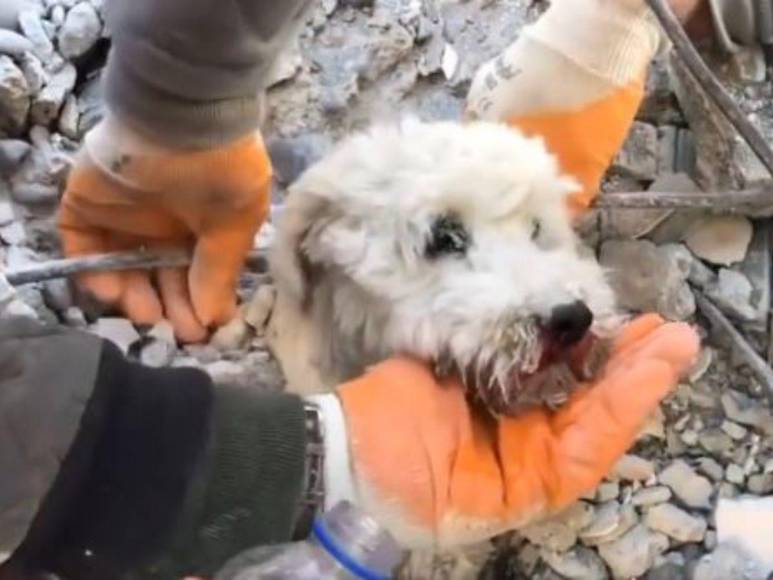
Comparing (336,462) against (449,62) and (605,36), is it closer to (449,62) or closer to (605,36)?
(605,36)

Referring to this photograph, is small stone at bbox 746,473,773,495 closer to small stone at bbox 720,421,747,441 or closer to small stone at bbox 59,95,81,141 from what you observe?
small stone at bbox 720,421,747,441

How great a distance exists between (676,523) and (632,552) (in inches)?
1.9

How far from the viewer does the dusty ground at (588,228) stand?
148 cm

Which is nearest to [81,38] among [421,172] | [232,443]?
[421,172]

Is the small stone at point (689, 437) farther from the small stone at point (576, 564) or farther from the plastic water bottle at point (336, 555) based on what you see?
the plastic water bottle at point (336, 555)

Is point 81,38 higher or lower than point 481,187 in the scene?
lower

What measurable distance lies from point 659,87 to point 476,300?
50 cm

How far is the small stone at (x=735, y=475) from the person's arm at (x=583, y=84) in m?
0.27

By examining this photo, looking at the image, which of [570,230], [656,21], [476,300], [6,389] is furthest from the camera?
[656,21]

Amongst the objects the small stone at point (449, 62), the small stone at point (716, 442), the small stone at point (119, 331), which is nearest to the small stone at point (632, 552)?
the small stone at point (716, 442)

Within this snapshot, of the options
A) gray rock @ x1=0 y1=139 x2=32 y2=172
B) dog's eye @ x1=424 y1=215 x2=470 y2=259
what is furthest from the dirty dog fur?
gray rock @ x1=0 y1=139 x2=32 y2=172

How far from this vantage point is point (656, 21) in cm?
160

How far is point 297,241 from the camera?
143cm

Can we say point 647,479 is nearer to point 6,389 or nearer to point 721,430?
point 721,430
